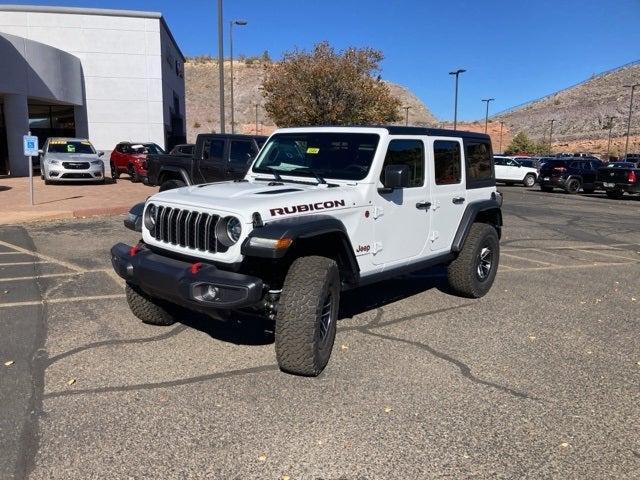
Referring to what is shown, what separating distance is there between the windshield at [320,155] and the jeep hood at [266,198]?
0.27 meters

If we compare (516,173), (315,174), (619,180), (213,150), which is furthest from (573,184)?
(315,174)

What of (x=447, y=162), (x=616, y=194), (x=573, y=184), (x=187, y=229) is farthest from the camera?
(x=573, y=184)

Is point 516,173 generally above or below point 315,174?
below

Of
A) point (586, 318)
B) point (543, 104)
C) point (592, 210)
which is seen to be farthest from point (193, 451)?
point (543, 104)

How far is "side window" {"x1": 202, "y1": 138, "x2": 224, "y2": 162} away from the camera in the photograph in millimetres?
11258

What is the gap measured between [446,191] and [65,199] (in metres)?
12.5

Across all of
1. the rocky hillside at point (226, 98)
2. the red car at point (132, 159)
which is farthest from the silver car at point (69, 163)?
the rocky hillside at point (226, 98)

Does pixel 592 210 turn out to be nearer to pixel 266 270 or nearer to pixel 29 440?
pixel 266 270

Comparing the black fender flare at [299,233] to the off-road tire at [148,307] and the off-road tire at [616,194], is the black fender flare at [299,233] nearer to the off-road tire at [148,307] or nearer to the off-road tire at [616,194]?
the off-road tire at [148,307]

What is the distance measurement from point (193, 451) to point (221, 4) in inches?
756

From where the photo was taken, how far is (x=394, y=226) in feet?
16.4

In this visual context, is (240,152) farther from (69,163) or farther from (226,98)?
(226,98)

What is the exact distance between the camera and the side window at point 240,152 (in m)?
11.0

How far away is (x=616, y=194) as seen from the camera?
904 inches
